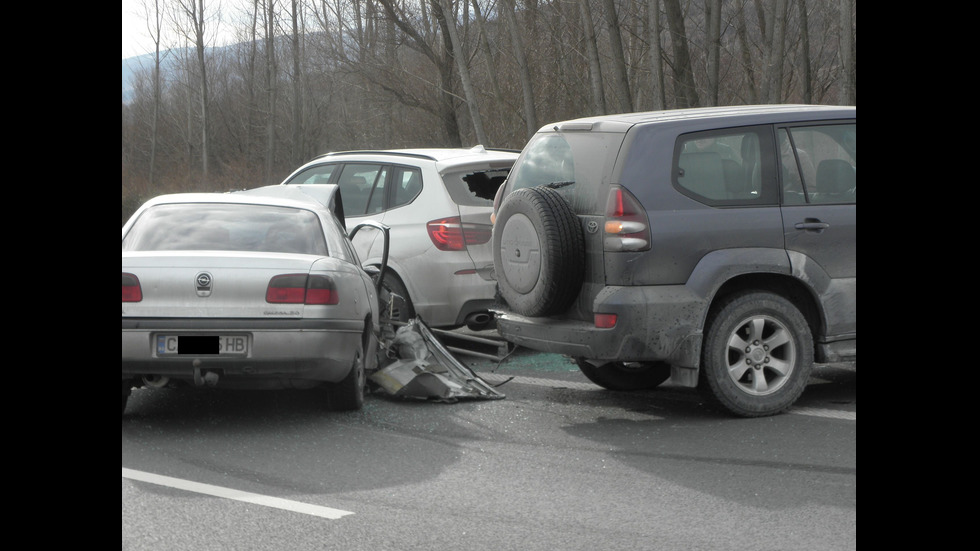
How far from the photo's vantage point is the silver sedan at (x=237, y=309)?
632 cm

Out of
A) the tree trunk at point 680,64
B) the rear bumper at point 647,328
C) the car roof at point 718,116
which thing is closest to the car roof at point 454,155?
the car roof at point 718,116

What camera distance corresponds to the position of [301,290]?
21.5ft

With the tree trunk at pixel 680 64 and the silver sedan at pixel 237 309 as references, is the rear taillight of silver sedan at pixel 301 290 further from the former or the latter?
the tree trunk at pixel 680 64

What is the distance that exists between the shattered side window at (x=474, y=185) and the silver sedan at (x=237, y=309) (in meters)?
2.33

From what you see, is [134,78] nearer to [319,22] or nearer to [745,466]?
[319,22]

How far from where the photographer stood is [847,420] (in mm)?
6727

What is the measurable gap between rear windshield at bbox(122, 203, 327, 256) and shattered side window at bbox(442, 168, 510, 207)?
2114mm

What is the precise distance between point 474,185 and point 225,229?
2899 mm

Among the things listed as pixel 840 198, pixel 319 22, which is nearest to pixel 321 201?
pixel 840 198

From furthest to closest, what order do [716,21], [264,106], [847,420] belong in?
[264,106] → [716,21] → [847,420]

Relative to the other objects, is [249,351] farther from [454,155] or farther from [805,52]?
[805,52]

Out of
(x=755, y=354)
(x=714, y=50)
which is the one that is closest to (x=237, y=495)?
(x=755, y=354)
